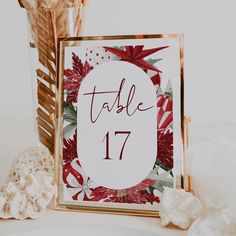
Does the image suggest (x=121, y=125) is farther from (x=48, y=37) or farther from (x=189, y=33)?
(x=189, y=33)

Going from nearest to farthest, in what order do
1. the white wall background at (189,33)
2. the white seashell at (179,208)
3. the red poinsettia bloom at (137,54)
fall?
1. the white seashell at (179,208)
2. the red poinsettia bloom at (137,54)
3. the white wall background at (189,33)

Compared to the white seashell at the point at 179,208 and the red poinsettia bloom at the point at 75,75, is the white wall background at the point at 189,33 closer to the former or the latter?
the red poinsettia bloom at the point at 75,75

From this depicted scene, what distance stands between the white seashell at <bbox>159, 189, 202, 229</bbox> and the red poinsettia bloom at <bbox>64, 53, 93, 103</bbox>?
9.9 inches

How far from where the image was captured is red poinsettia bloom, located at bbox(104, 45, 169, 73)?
0.79 m

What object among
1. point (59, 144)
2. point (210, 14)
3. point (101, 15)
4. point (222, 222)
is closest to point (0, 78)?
point (101, 15)

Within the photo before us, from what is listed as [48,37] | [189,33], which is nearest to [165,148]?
[48,37]

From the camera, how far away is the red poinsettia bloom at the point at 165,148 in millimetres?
763

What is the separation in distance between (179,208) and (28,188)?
0.25 metres

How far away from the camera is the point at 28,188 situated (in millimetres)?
742

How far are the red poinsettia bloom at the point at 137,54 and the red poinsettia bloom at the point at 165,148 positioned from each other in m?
0.11

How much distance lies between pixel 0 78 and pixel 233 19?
2.71ft

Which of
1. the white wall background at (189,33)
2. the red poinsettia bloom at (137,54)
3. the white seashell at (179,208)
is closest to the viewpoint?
the white seashell at (179,208)

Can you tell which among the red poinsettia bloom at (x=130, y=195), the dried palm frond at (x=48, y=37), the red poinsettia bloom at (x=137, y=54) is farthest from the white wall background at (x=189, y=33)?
the red poinsettia bloom at (x=130, y=195)

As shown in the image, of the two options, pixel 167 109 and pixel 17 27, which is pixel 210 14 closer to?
pixel 17 27
